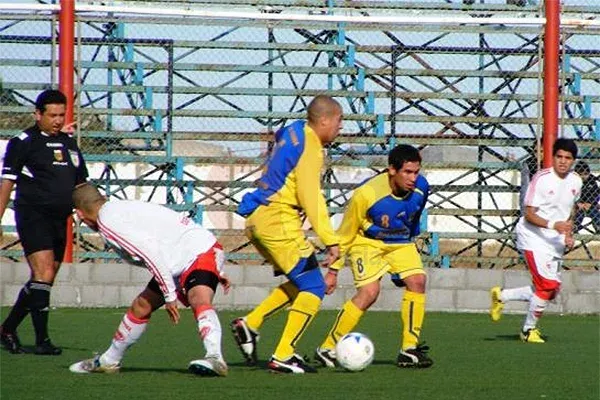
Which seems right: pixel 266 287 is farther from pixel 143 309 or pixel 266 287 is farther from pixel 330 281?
pixel 143 309

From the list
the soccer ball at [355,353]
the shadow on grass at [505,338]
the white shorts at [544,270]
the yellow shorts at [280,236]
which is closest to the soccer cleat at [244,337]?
the yellow shorts at [280,236]

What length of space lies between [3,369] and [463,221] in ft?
31.4

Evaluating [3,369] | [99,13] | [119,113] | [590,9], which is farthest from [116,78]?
[3,369]

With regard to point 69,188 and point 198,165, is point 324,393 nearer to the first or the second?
point 69,188

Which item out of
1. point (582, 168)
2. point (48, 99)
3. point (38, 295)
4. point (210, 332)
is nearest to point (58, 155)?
point (48, 99)

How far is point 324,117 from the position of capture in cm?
953

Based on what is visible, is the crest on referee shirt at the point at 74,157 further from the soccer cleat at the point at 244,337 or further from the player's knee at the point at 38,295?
the soccer cleat at the point at 244,337

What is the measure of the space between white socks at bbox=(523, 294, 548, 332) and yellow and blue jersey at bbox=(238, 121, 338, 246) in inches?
149

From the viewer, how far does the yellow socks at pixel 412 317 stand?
1030cm

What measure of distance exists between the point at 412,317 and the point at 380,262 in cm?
53

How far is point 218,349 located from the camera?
8945 millimetres

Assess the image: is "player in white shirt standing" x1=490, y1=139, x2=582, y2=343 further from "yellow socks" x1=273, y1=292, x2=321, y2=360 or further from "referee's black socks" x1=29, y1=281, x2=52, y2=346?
"referee's black socks" x1=29, y1=281, x2=52, y2=346

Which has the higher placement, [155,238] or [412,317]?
[155,238]

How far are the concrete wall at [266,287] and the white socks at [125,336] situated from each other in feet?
23.4
